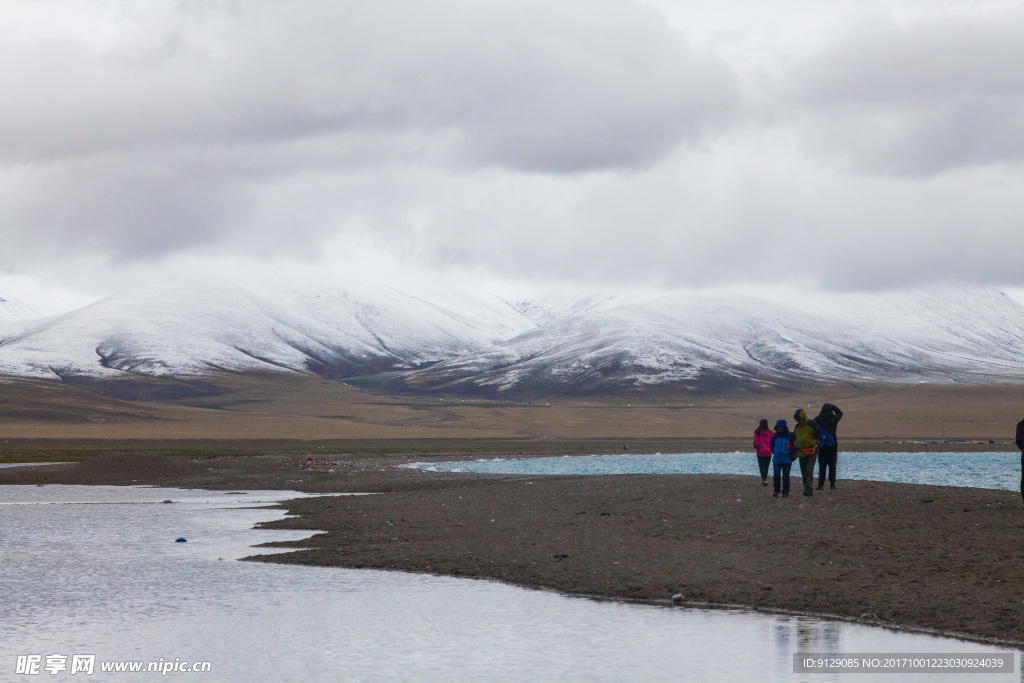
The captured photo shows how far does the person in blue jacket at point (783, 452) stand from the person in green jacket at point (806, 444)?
23 centimetres

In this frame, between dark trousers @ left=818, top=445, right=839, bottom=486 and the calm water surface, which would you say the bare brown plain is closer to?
dark trousers @ left=818, top=445, right=839, bottom=486

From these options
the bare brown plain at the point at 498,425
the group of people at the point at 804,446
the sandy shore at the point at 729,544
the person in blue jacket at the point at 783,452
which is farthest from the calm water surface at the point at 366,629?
the bare brown plain at the point at 498,425

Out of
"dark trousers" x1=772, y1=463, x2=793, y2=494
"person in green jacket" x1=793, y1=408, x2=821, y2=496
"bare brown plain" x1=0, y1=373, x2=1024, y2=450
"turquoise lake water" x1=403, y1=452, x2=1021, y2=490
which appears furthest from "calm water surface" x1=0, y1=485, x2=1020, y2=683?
"bare brown plain" x1=0, y1=373, x2=1024, y2=450

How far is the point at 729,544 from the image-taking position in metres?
28.2

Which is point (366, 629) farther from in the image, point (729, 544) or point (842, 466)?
point (842, 466)

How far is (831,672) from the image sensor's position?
16938 millimetres

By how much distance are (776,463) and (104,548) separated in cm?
2046

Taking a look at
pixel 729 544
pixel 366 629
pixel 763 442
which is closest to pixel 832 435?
pixel 763 442

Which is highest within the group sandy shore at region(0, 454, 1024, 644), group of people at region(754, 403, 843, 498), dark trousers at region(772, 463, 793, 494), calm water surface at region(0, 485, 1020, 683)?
group of people at region(754, 403, 843, 498)

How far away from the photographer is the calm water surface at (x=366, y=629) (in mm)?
17375

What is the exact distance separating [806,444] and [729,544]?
22.0 ft

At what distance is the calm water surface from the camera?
17.4m

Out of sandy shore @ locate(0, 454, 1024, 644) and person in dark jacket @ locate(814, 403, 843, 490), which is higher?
person in dark jacket @ locate(814, 403, 843, 490)

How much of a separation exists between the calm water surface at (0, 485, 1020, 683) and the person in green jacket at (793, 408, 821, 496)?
12465mm
